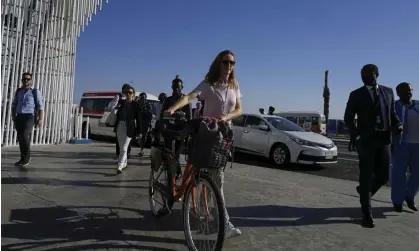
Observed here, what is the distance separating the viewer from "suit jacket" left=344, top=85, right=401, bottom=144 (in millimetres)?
4663

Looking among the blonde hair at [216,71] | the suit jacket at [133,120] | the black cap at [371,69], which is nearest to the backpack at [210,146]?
the blonde hair at [216,71]

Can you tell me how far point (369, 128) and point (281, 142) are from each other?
6488 mm

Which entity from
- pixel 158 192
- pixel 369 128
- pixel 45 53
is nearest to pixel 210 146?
pixel 158 192

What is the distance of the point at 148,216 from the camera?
4.43 meters

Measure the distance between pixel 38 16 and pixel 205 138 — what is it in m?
9.19

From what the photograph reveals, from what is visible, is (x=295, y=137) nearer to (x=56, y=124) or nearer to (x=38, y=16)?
(x=56, y=124)

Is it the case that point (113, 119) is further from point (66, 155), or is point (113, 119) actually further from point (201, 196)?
point (201, 196)

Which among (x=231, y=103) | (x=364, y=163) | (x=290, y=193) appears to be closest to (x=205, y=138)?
(x=231, y=103)

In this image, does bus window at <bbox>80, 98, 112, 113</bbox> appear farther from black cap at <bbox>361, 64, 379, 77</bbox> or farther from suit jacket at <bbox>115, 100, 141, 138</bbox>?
black cap at <bbox>361, 64, 379, 77</bbox>

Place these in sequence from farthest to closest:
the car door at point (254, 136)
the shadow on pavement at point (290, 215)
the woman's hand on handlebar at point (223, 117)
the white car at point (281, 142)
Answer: the car door at point (254, 136)
the white car at point (281, 142)
the shadow on pavement at point (290, 215)
the woman's hand on handlebar at point (223, 117)

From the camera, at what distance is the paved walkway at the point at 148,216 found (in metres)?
3.62

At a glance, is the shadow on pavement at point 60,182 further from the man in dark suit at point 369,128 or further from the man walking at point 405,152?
the man walking at point 405,152

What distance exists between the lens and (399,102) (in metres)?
5.73

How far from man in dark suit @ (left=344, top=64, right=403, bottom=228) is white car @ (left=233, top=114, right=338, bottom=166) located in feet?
18.4
